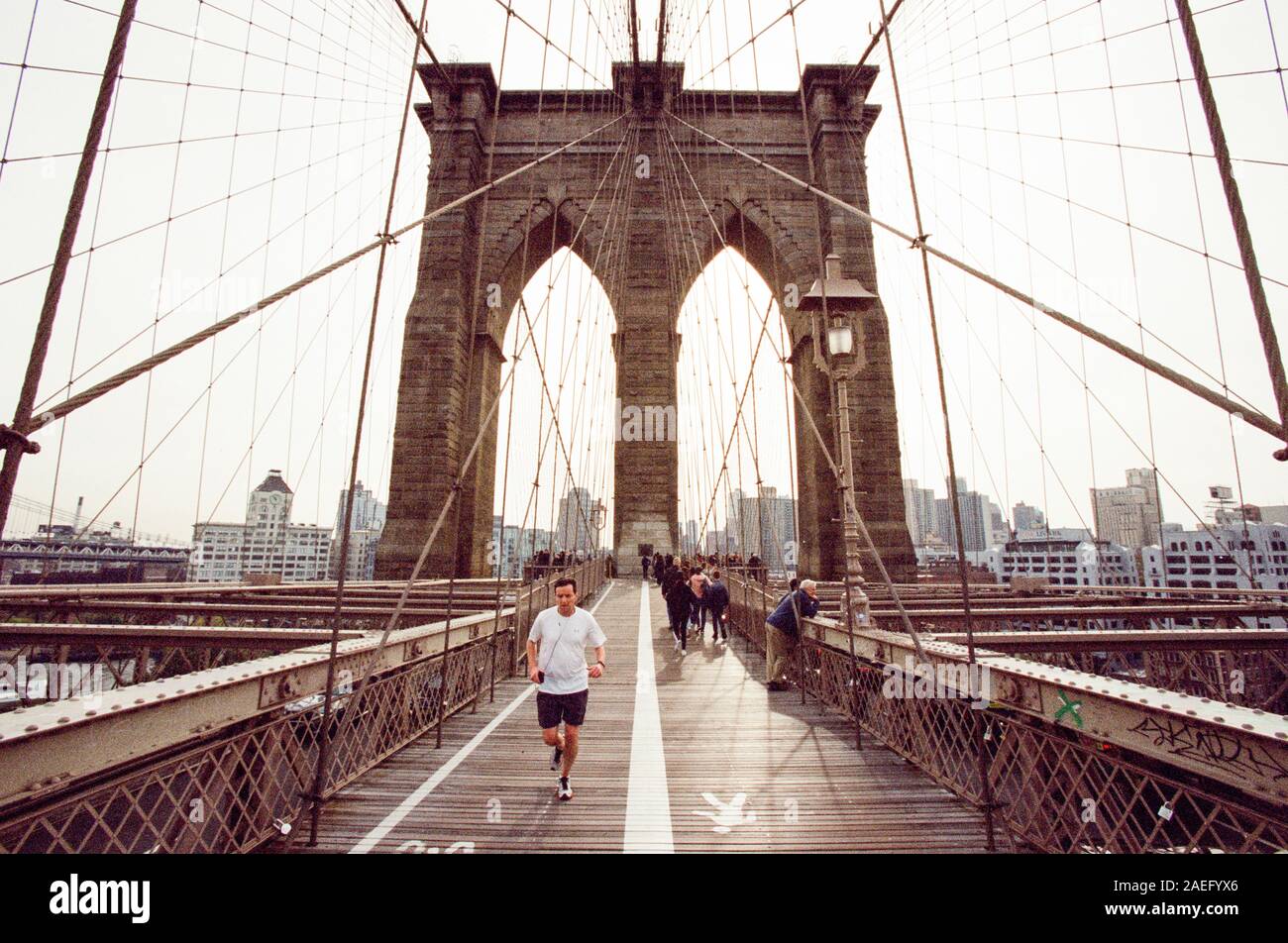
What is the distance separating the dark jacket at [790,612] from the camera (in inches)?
303

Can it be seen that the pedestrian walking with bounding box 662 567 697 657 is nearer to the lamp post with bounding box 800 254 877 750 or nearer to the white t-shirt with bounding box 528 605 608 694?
the lamp post with bounding box 800 254 877 750

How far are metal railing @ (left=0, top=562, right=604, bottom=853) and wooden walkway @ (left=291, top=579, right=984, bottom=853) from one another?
0.35 m

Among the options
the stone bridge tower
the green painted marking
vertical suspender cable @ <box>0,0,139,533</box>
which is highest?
the stone bridge tower

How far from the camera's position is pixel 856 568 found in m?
6.75

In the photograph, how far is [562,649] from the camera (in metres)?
4.62

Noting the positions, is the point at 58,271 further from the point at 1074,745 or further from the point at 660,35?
the point at 660,35

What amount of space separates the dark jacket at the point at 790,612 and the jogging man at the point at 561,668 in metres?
3.77

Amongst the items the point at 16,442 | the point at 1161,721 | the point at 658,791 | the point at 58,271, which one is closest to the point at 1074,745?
the point at 1161,721

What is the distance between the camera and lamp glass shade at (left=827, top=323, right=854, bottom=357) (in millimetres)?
7566

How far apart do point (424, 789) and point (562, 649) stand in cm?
146

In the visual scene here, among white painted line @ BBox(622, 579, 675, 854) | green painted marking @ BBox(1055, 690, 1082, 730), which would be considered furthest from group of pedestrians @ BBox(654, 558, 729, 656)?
green painted marking @ BBox(1055, 690, 1082, 730)

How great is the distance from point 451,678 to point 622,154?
1187 inches
